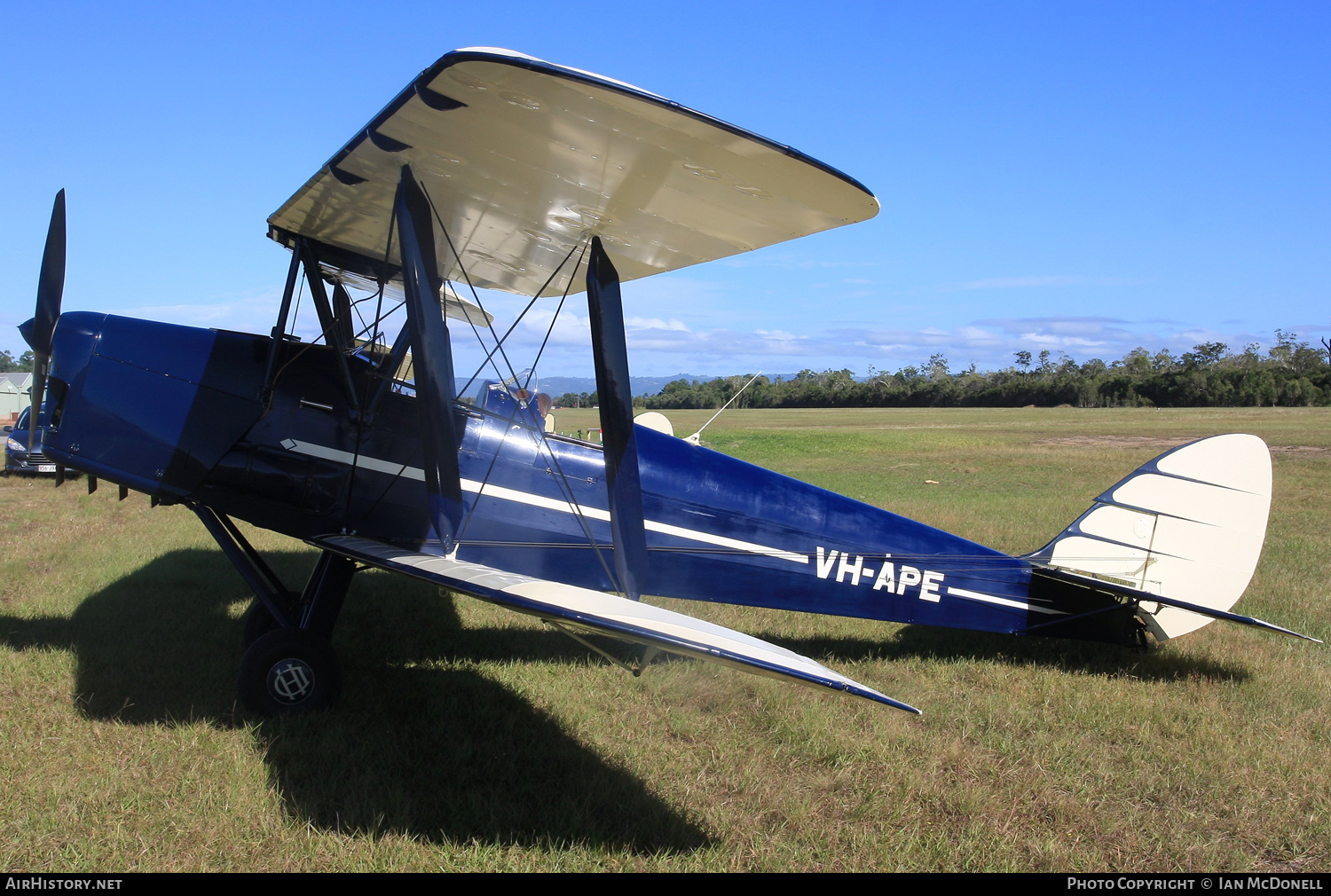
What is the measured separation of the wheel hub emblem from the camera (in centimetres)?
424

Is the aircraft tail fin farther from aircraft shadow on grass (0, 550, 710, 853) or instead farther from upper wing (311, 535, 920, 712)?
aircraft shadow on grass (0, 550, 710, 853)

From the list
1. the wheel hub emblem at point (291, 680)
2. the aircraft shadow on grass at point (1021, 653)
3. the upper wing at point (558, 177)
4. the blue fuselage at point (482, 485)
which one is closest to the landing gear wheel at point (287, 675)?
the wheel hub emblem at point (291, 680)

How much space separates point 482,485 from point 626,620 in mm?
1922

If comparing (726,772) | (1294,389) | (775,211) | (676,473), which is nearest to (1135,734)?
(726,772)

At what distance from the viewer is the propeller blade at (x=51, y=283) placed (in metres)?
4.50

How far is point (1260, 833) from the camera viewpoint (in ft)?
11.1

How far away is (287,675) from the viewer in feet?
14.0

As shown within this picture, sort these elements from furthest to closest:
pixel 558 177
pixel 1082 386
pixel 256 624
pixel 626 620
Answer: pixel 1082 386 < pixel 256 624 < pixel 558 177 < pixel 626 620

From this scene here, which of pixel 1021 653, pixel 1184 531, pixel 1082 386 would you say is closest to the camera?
pixel 1184 531

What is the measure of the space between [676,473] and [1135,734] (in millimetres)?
2898

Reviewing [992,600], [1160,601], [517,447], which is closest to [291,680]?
[517,447]

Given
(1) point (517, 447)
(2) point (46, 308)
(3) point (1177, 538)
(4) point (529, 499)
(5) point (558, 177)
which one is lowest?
(4) point (529, 499)

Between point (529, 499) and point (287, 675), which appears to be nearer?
point (287, 675)

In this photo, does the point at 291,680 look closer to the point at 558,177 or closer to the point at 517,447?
the point at 517,447
